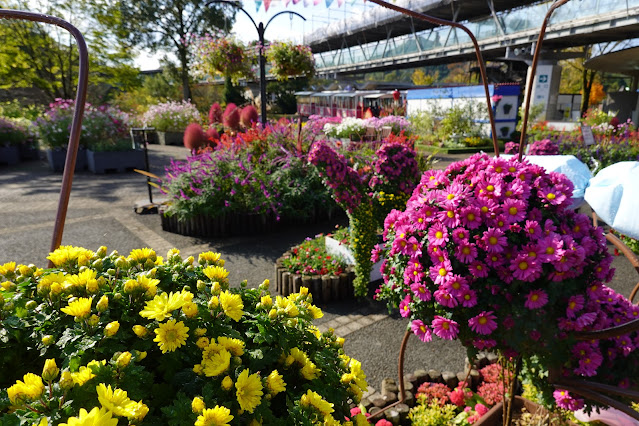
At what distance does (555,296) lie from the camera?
149 centimetres

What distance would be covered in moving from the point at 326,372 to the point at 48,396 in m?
0.79

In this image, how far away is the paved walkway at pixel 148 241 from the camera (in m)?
3.56

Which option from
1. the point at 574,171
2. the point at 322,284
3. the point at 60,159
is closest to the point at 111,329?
the point at 574,171

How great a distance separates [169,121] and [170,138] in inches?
36.5

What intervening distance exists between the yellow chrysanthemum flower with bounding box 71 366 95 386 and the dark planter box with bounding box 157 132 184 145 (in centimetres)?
2027

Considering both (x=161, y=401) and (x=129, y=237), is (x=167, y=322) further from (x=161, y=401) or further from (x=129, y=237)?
(x=129, y=237)

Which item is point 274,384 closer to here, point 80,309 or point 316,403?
point 316,403

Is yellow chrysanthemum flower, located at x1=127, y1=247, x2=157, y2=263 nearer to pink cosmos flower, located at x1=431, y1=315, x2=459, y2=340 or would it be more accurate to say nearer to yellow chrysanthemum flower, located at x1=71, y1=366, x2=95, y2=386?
yellow chrysanthemum flower, located at x1=71, y1=366, x2=95, y2=386

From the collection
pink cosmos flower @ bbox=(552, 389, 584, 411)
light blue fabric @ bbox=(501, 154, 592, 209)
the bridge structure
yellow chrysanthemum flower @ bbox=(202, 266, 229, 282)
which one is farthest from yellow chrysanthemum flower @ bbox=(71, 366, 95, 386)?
the bridge structure

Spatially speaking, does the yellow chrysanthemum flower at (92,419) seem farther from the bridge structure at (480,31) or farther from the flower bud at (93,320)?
the bridge structure at (480,31)

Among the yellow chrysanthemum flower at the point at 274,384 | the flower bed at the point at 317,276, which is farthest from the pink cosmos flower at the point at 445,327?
the flower bed at the point at 317,276

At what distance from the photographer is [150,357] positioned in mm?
1191

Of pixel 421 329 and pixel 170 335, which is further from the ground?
pixel 170 335

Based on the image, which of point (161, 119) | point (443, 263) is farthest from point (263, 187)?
point (161, 119)
